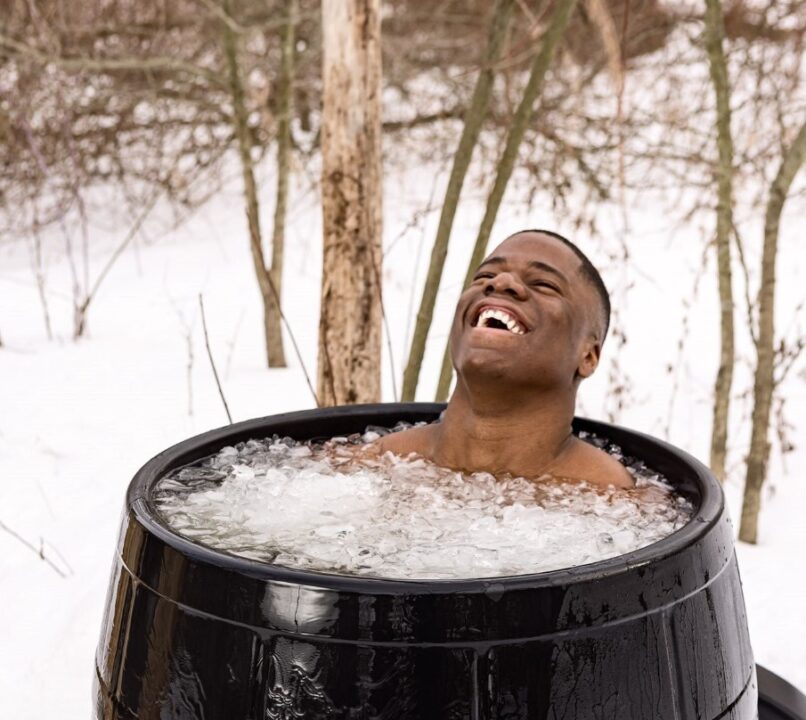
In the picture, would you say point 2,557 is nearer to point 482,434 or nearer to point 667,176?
point 482,434

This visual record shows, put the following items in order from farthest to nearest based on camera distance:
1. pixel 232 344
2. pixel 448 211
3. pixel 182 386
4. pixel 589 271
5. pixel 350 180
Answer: pixel 232 344
pixel 182 386
pixel 350 180
pixel 448 211
pixel 589 271

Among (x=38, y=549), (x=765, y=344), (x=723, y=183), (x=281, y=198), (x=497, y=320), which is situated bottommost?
(x=38, y=549)

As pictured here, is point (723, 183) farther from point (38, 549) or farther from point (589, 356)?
point (38, 549)

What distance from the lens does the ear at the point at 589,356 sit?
1.85 metres

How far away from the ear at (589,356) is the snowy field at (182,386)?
0.79 metres

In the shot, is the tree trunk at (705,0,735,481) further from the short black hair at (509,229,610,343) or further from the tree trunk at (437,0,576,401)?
the short black hair at (509,229,610,343)

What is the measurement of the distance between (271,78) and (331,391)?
15.2 feet

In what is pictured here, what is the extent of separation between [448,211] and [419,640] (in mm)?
A: 1855

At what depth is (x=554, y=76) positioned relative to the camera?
23.6ft

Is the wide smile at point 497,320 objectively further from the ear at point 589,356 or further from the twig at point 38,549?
the twig at point 38,549

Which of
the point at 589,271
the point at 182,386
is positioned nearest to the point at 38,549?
the point at 182,386

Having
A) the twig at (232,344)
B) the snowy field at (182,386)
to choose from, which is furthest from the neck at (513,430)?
the twig at (232,344)

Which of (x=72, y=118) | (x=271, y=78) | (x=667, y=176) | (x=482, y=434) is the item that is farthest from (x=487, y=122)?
(x=482, y=434)

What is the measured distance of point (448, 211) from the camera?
275 cm
